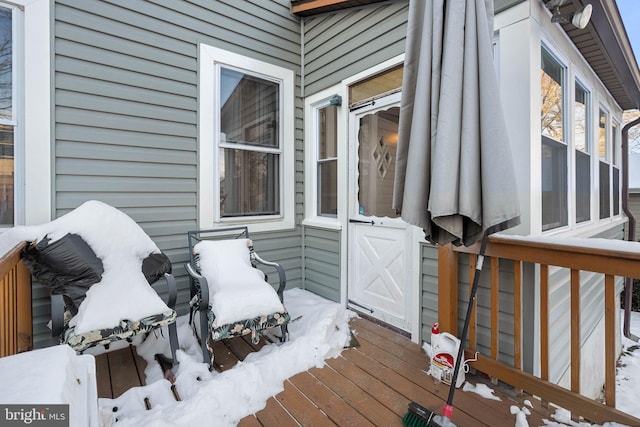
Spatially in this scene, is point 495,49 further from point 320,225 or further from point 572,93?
point 320,225

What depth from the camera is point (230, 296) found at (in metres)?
2.34

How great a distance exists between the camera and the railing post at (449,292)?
86.1 inches

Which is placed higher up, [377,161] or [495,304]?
[377,161]

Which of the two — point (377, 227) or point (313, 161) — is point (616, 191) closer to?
point (377, 227)

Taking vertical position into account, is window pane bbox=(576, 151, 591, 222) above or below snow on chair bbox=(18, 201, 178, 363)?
above

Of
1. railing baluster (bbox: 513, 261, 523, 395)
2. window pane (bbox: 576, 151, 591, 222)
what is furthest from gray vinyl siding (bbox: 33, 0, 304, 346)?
window pane (bbox: 576, 151, 591, 222)

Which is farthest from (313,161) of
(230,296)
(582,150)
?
(582,150)

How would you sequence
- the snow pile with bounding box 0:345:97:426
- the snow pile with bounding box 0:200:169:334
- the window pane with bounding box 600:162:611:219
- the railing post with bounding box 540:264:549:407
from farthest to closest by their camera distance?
1. the window pane with bounding box 600:162:611:219
2. the snow pile with bounding box 0:200:169:334
3. the railing post with bounding box 540:264:549:407
4. the snow pile with bounding box 0:345:97:426

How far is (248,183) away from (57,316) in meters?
2.07

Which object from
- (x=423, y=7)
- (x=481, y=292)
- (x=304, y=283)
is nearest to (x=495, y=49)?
(x=423, y=7)

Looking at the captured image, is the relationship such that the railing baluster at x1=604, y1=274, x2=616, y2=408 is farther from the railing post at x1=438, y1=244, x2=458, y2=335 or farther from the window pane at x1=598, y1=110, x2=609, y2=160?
the window pane at x1=598, y1=110, x2=609, y2=160

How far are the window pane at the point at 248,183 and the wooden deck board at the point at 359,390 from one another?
1.48 meters

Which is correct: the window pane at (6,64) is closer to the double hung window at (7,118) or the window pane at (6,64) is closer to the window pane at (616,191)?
the double hung window at (7,118)

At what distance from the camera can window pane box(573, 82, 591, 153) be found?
3.15 m
